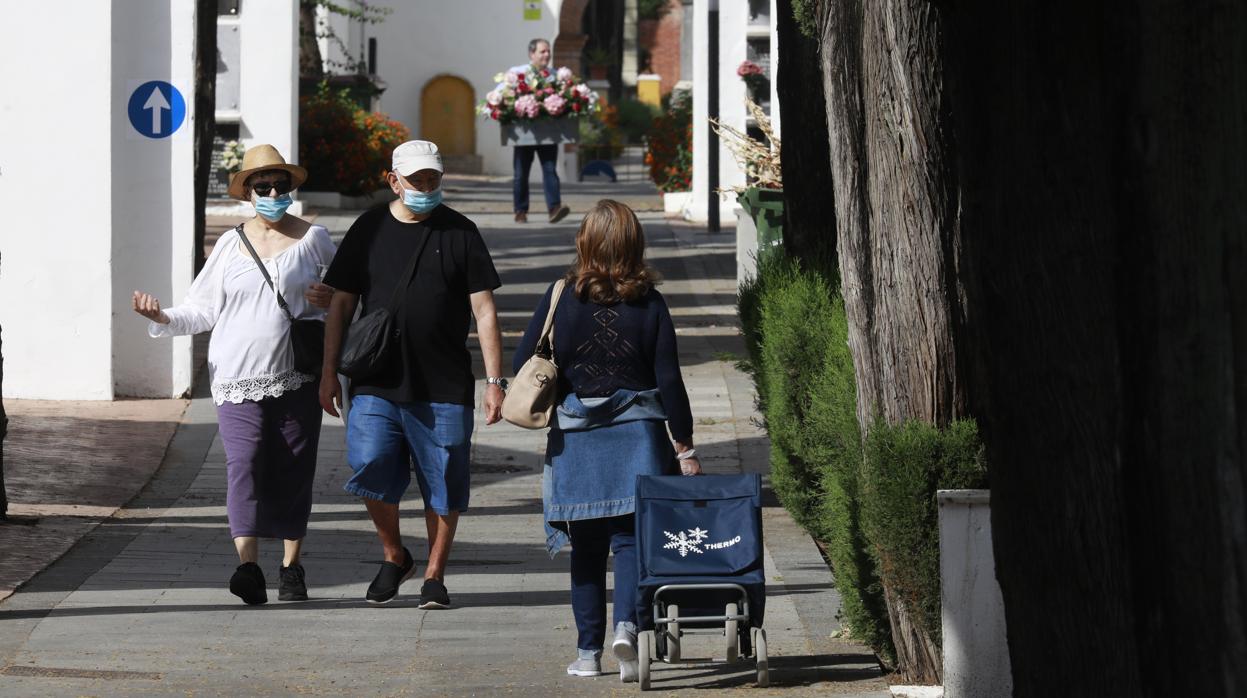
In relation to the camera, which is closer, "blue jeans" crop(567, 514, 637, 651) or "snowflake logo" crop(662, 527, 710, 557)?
"snowflake logo" crop(662, 527, 710, 557)

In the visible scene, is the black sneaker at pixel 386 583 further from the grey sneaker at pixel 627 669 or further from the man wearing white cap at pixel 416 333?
the grey sneaker at pixel 627 669

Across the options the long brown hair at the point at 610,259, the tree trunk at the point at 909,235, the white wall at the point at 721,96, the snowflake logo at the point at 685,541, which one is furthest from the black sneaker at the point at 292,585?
the white wall at the point at 721,96

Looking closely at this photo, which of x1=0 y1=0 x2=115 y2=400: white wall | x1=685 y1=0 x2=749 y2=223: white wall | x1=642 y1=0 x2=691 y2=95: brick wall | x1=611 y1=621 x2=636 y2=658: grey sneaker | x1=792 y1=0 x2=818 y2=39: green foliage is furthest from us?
x1=642 y1=0 x2=691 y2=95: brick wall

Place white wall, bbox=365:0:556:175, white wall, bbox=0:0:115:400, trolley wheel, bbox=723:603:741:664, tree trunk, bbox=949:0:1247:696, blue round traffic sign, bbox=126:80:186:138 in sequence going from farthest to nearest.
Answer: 1. white wall, bbox=365:0:556:175
2. blue round traffic sign, bbox=126:80:186:138
3. white wall, bbox=0:0:115:400
4. trolley wheel, bbox=723:603:741:664
5. tree trunk, bbox=949:0:1247:696

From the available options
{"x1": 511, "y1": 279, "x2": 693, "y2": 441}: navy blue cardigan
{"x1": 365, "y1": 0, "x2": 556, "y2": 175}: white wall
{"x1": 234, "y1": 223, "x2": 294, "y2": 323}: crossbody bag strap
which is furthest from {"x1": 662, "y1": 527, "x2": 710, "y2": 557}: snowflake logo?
{"x1": 365, "y1": 0, "x2": 556, "y2": 175}: white wall

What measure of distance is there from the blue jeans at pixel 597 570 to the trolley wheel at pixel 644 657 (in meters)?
0.17

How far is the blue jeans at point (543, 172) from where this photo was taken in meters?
23.2

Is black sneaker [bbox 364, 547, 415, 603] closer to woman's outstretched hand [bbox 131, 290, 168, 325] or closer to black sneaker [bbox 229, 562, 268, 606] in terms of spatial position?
black sneaker [bbox 229, 562, 268, 606]

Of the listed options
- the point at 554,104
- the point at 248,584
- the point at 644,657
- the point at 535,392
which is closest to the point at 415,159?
the point at 535,392

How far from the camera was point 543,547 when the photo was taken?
9.08m

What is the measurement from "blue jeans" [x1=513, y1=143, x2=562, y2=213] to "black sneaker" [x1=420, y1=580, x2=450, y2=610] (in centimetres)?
1587

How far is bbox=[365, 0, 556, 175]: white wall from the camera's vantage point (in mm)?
42688

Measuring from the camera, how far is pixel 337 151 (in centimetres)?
2614

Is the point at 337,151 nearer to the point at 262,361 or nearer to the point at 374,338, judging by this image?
the point at 262,361
